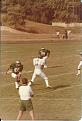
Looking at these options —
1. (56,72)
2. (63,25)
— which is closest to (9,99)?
(56,72)

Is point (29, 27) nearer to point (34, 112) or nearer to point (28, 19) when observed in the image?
point (28, 19)

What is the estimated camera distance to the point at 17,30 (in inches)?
215

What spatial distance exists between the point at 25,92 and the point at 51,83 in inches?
12.1

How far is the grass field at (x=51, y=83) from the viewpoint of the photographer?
5312 millimetres

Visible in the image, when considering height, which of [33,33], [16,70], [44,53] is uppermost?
[33,33]

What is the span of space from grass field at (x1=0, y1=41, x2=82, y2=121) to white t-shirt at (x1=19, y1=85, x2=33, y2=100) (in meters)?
0.10

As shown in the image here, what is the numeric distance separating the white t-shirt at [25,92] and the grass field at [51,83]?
0.10 metres

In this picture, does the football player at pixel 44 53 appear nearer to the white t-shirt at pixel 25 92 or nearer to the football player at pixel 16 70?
the football player at pixel 16 70

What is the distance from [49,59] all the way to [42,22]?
387 millimetres

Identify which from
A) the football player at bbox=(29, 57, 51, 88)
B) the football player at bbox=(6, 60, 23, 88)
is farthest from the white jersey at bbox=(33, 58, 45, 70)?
the football player at bbox=(6, 60, 23, 88)

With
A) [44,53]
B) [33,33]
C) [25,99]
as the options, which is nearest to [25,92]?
[25,99]

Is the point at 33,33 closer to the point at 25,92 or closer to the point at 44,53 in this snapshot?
the point at 44,53

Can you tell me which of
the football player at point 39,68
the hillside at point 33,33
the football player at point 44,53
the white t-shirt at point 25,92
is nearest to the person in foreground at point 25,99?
the white t-shirt at point 25,92

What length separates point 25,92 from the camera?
523 cm
